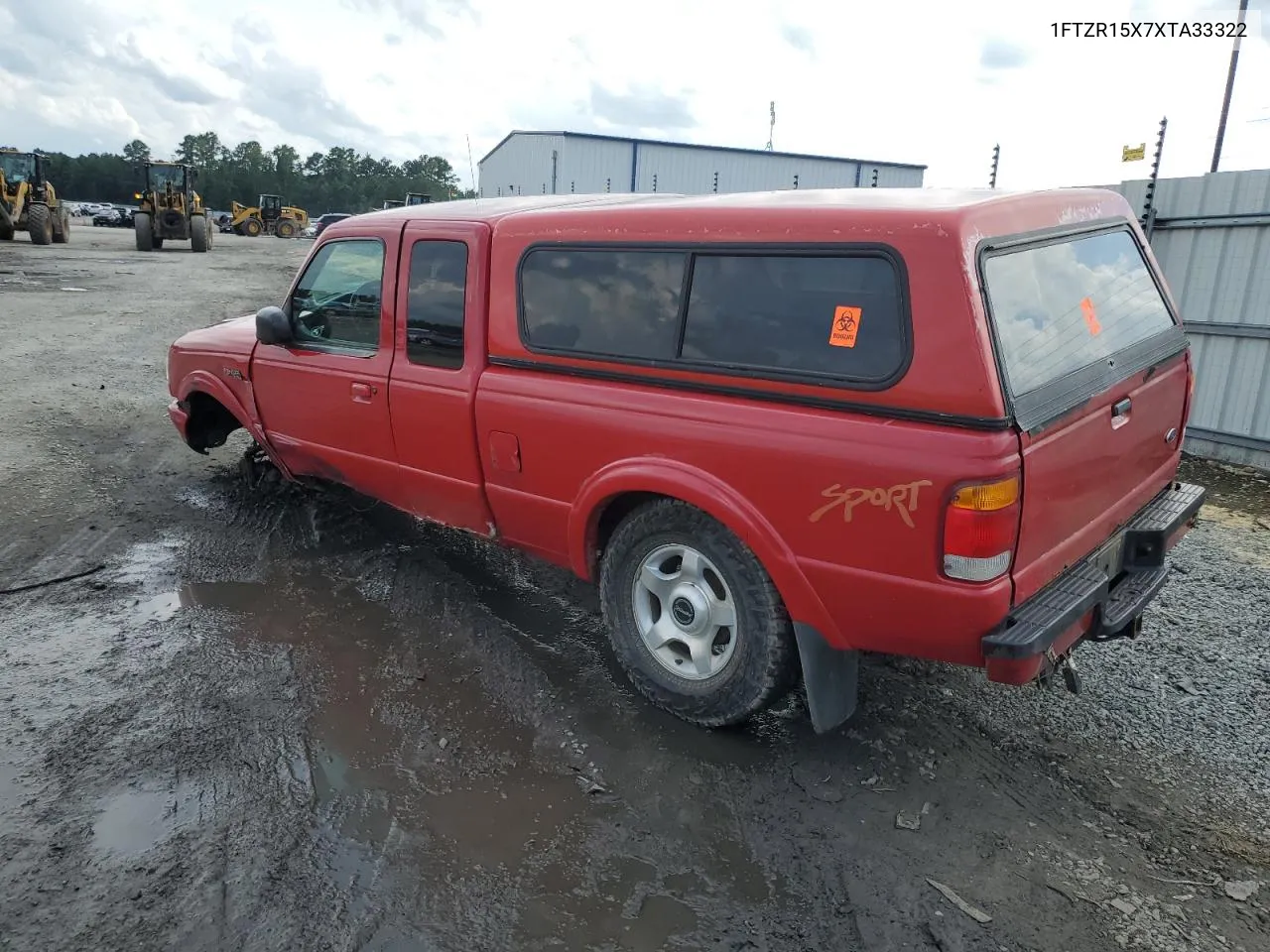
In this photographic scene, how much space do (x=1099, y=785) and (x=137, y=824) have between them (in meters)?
3.19

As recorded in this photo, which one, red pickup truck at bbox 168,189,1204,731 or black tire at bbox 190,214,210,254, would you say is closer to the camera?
red pickup truck at bbox 168,189,1204,731

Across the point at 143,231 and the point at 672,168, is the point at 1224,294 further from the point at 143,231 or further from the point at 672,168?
the point at 672,168

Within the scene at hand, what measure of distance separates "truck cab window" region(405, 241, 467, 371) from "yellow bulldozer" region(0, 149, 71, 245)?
2928 cm

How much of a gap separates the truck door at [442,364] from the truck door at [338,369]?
13cm

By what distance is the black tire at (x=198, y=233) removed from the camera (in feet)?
93.2

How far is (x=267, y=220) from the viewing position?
1906 inches

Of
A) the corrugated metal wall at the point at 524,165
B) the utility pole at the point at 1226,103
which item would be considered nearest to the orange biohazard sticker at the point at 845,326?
the utility pole at the point at 1226,103

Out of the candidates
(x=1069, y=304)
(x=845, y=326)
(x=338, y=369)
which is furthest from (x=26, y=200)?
(x=1069, y=304)

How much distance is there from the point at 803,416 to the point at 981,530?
647 mm

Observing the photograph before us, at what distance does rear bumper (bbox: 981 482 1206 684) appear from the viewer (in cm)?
265

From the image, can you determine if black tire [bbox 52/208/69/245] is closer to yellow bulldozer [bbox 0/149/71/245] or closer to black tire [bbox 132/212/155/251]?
yellow bulldozer [bbox 0/149/71/245]

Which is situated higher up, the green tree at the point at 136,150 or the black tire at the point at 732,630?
the green tree at the point at 136,150

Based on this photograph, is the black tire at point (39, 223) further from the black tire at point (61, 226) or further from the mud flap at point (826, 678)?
the mud flap at point (826, 678)

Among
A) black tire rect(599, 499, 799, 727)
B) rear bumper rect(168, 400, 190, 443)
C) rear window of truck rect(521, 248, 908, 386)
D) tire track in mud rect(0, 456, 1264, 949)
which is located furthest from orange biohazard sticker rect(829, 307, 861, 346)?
rear bumper rect(168, 400, 190, 443)
